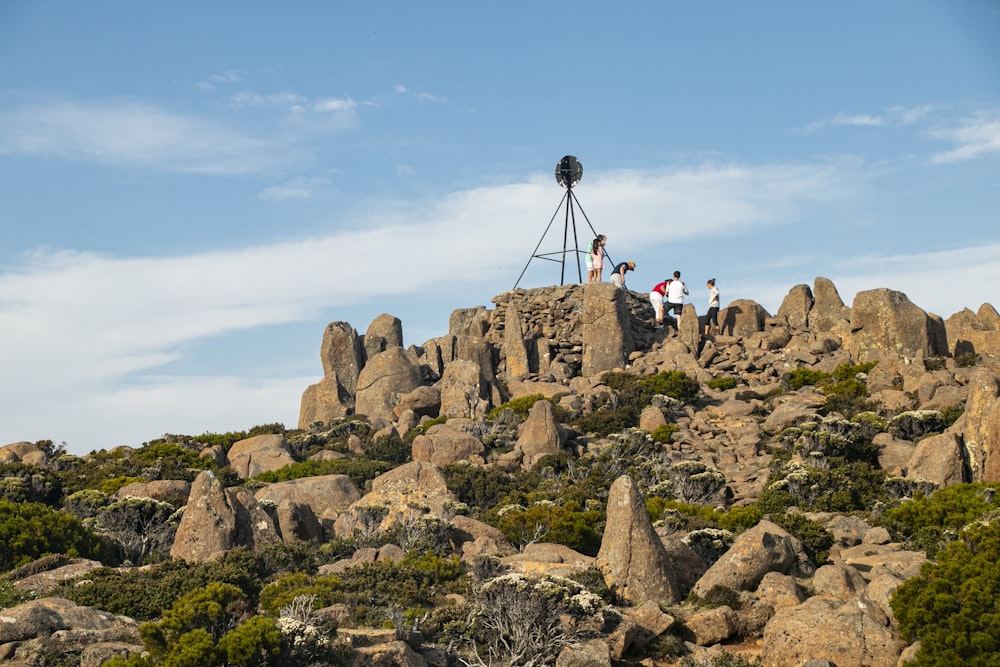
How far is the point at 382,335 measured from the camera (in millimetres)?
50750

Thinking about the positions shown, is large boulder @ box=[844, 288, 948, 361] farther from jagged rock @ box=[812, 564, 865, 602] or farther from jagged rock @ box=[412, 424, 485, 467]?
jagged rock @ box=[812, 564, 865, 602]

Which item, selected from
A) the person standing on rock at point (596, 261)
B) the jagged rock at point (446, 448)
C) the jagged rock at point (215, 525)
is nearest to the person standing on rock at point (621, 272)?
the person standing on rock at point (596, 261)

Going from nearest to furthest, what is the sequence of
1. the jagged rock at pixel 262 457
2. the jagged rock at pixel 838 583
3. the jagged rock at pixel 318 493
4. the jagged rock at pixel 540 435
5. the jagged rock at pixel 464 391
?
the jagged rock at pixel 838 583 → the jagged rock at pixel 318 493 → the jagged rock at pixel 540 435 → the jagged rock at pixel 262 457 → the jagged rock at pixel 464 391

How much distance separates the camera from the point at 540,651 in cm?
1933

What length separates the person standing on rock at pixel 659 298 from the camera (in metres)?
49.9

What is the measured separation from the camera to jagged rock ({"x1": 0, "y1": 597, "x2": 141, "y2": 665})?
18.2 metres

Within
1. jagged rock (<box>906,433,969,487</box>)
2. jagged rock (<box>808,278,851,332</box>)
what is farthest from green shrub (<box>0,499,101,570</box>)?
jagged rock (<box>808,278,851,332</box>)

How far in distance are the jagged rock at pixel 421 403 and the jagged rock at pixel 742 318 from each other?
1236cm

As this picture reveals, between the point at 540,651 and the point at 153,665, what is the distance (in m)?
5.85

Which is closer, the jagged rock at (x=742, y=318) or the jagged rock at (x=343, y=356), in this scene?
the jagged rock at (x=742, y=318)

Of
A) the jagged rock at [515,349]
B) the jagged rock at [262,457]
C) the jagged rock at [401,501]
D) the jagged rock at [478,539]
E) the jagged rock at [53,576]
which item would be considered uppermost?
the jagged rock at [515,349]

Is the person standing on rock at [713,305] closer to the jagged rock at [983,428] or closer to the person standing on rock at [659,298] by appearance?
the person standing on rock at [659,298]

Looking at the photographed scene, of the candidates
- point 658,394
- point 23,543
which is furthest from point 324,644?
point 658,394

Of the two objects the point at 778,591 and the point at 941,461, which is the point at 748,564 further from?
the point at 941,461
